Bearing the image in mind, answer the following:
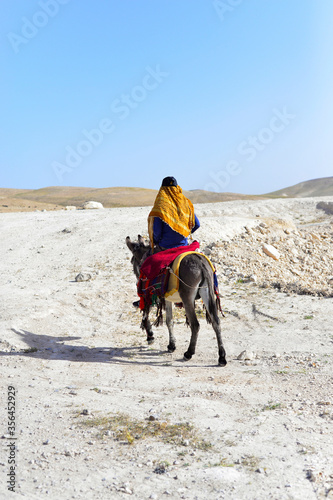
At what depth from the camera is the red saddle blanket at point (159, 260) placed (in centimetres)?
704

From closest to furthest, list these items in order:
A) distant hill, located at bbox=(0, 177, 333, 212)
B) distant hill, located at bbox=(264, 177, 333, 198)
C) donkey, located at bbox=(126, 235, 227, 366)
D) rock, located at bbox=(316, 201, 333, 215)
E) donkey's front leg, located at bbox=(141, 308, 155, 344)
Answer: donkey, located at bbox=(126, 235, 227, 366) < donkey's front leg, located at bbox=(141, 308, 155, 344) < rock, located at bbox=(316, 201, 333, 215) < distant hill, located at bbox=(0, 177, 333, 212) < distant hill, located at bbox=(264, 177, 333, 198)

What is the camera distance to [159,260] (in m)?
7.11

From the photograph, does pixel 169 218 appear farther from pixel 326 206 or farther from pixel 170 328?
pixel 326 206

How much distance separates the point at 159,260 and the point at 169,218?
2.52 feet

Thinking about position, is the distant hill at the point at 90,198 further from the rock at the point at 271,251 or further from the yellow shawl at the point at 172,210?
the yellow shawl at the point at 172,210

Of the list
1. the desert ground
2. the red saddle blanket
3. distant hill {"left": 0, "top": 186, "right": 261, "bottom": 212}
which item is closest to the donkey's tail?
the red saddle blanket

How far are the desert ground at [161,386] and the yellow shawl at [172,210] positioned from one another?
2.28 metres

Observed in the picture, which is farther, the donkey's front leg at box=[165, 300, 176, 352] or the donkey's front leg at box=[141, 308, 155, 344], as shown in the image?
the donkey's front leg at box=[141, 308, 155, 344]

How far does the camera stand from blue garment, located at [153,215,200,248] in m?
7.41

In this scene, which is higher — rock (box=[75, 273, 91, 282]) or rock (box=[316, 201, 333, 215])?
rock (box=[316, 201, 333, 215])

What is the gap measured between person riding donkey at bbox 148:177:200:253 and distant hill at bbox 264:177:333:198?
125060 mm

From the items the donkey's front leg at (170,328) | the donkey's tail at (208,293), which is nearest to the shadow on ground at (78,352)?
the donkey's front leg at (170,328)

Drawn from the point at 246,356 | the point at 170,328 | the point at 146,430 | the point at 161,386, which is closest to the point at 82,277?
the point at 170,328

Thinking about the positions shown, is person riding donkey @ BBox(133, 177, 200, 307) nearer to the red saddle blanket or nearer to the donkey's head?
the red saddle blanket
